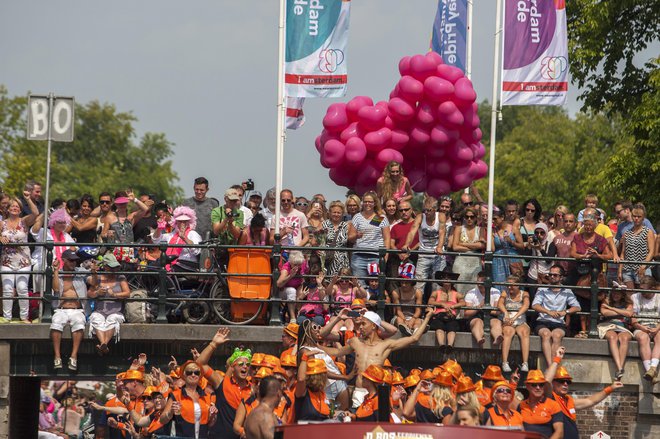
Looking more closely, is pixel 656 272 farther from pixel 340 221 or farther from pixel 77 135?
pixel 77 135

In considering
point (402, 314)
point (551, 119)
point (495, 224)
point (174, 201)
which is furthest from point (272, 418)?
point (174, 201)

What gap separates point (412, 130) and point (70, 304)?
576cm

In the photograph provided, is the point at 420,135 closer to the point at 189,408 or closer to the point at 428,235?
the point at 428,235

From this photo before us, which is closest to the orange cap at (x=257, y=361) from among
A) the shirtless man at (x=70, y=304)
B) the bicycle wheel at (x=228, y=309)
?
the bicycle wheel at (x=228, y=309)

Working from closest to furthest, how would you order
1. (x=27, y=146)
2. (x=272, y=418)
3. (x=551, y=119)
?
(x=272, y=418)
(x=551, y=119)
(x=27, y=146)

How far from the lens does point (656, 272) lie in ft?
67.0

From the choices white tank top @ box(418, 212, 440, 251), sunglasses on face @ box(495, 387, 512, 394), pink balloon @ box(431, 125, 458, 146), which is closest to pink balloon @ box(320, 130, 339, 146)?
pink balloon @ box(431, 125, 458, 146)

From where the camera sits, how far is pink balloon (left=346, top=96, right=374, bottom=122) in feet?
74.2

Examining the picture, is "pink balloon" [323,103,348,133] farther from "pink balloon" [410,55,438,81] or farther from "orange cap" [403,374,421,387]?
"orange cap" [403,374,421,387]

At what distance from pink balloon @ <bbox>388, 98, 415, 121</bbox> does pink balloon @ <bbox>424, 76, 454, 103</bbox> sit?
0.34 meters

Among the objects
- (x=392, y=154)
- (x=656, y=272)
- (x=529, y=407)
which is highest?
(x=392, y=154)

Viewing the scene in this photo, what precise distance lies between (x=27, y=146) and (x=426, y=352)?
5888 cm

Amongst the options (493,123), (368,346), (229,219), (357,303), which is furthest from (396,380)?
(493,123)

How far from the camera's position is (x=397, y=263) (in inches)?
786
